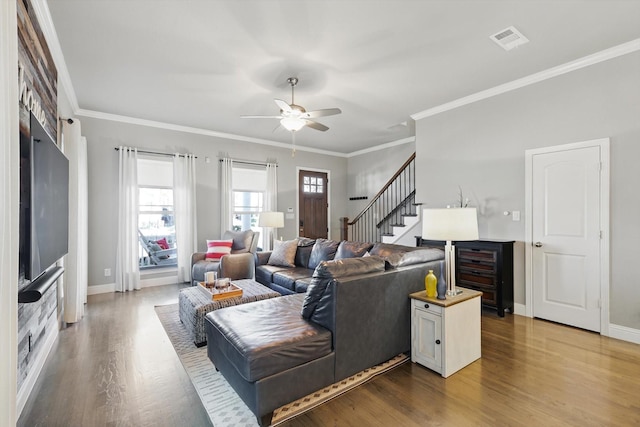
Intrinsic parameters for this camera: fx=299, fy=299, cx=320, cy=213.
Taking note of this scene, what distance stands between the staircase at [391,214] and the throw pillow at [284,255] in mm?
1826

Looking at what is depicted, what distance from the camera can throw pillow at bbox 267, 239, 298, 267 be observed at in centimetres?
472

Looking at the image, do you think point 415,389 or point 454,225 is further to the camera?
point 454,225

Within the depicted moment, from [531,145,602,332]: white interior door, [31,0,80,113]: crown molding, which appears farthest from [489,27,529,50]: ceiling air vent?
[31,0,80,113]: crown molding

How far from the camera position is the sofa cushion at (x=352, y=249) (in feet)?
12.4

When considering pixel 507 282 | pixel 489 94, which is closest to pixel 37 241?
pixel 507 282

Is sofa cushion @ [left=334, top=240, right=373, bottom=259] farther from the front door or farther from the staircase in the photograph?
the front door

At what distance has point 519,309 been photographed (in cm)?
382

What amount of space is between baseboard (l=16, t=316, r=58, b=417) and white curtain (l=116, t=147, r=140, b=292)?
2.03 meters

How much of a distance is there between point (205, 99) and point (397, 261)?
3.59 meters

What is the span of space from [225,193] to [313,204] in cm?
236

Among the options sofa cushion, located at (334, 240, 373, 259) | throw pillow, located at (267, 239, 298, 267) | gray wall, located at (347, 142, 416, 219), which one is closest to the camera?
sofa cushion, located at (334, 240, 373, 259)

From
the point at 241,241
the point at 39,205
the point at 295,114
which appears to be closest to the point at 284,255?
the point at 241,241

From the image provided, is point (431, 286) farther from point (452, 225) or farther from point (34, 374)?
point (34, 374)

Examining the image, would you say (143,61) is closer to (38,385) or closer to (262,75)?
(262,75)
